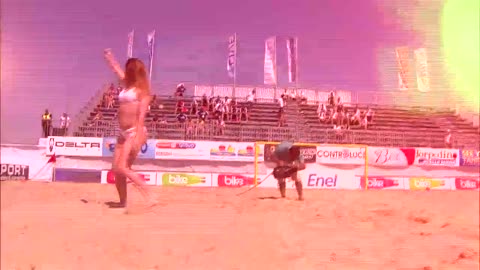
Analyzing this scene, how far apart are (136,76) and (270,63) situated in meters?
0.87

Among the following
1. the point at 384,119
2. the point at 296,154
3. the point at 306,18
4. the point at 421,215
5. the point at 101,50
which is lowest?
the point at 421,215

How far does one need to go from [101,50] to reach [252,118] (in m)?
1.90

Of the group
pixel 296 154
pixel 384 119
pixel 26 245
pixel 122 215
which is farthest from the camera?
pixel 296 154

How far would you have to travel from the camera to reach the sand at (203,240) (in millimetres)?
1865

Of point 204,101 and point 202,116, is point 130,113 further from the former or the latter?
point 202,116

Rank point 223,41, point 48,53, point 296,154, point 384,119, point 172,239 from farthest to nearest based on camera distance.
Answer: point 296,154, point 384,119, point 223,41, point 48,53, point 172,239

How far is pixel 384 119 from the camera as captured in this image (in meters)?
3.80

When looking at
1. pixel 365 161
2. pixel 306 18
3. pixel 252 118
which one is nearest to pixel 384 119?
pixel 252 118

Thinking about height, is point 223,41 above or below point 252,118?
above

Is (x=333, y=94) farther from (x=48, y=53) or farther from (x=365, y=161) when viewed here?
(x=365, y=161)

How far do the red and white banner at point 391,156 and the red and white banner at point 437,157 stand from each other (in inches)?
3.7

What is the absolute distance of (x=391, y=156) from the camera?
19.5ft

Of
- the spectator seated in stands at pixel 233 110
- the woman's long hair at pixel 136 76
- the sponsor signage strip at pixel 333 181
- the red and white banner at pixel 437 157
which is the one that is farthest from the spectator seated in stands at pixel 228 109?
the red and white banner at pixel 437 157

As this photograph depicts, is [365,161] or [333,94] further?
[365,161]
